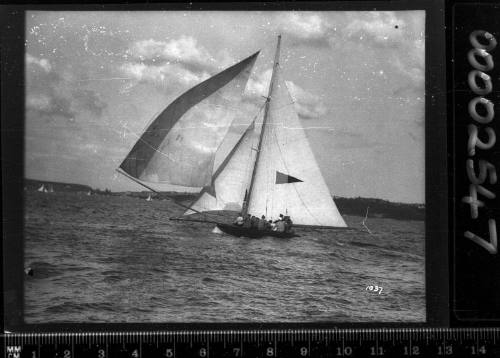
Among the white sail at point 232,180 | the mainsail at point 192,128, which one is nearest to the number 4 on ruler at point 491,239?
the white sail at point 232,180

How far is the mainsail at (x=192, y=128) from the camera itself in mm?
3051

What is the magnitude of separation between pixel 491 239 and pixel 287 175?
162 cm

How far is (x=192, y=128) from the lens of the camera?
3070 mm

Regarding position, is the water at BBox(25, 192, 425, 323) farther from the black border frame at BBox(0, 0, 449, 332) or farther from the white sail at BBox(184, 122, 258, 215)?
the white sail at BBox(184, 122, 258, 215)

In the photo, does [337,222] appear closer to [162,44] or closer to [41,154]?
[162,44]

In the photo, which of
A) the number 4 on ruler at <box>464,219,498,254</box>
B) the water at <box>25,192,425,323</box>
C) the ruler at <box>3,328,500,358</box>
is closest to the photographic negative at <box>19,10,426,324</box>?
the water at <box>25,192,425,323</box>

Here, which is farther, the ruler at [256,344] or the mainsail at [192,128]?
the mainsail at [192,128]

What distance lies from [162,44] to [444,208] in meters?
2.51

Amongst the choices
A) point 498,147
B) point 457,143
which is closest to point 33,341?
point 457,143

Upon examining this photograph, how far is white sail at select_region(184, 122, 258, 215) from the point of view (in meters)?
3.10

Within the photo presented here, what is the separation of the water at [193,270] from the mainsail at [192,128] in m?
0.33

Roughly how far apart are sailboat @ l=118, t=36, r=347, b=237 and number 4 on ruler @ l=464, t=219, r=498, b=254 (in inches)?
38.8

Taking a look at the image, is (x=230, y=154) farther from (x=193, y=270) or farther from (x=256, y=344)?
(x=256, y=344)

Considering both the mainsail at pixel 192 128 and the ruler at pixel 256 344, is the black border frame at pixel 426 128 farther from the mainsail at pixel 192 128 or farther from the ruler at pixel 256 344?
the mainsail at pixel 192 128
